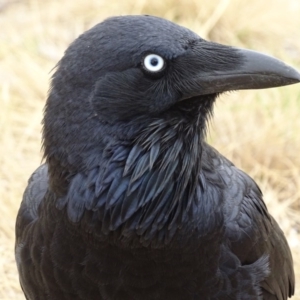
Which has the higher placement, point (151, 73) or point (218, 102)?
point (218, 102)

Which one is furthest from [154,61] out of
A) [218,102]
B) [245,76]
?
[218,102]

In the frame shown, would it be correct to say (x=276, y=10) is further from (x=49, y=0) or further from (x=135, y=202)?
(x=135, y=202)

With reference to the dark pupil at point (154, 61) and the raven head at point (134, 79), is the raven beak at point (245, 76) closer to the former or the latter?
the raven head at point (134, 79)

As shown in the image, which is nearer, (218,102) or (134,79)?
(134,79)

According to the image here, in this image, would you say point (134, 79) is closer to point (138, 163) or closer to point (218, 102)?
point (138, 163)

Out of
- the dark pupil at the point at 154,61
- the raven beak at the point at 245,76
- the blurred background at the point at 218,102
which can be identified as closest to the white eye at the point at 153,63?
the dark pupil at the point at 154,61

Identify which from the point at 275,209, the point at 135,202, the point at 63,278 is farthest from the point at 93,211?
the point at 275,209

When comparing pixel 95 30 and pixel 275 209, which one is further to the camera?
pixel 275 209
